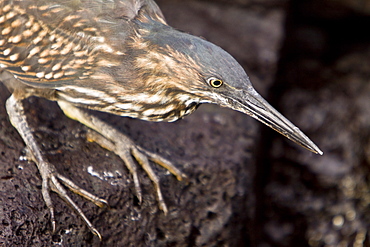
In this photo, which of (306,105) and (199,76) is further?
(306,105)

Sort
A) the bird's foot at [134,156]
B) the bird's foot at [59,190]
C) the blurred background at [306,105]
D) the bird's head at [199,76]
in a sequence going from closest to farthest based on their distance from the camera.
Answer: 1. the bird's head at [199,76]
2. the bird's foot at [59,190]
3. the bird's foot at [134,156]
4. the blurred background at [306,105]

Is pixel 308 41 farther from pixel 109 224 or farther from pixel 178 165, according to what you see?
pixel 109 224

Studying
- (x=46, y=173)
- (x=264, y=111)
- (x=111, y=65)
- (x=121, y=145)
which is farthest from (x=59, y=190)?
(x=264, y=111)

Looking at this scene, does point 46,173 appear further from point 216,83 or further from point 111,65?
point 216,83

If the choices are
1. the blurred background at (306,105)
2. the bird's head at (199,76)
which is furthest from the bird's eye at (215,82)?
the blurred background at (306,105)

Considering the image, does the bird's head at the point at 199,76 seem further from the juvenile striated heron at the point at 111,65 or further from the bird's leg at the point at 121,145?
the bird's leg at the point at 121,145

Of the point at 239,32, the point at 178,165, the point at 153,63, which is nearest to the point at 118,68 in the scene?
the point at 153,63
